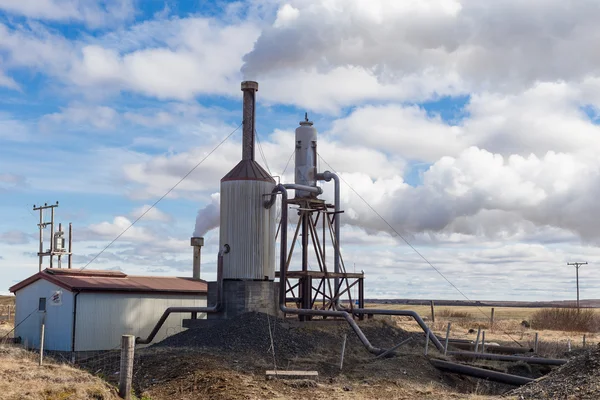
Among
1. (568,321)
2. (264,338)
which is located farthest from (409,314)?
(568,321)

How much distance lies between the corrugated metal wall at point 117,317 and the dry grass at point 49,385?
9.39 metres

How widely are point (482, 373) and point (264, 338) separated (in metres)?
8.40

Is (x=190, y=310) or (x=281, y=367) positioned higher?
(x=190, y=310)

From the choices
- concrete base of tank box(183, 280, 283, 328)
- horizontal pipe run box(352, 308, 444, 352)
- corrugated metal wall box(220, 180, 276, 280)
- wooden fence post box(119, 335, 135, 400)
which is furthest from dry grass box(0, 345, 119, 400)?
horizontal pipe run box(352, 308, 444, 352)

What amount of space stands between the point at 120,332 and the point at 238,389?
13.1 meters

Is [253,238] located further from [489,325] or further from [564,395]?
[489,325]

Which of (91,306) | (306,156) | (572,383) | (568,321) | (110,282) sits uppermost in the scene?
(306,156)

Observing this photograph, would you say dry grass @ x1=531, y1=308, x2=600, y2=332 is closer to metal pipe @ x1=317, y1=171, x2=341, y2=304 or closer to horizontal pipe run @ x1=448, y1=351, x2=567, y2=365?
metal pipe @ x1=317, y1=171, x2=341, y2=304

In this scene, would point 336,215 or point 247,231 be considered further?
point 336,215

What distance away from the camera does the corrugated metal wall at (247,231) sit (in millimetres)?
32719

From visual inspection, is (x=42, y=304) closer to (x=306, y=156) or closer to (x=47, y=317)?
(x=47, y=317)

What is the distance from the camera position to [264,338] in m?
27.7

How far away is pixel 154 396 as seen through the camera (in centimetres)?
2067

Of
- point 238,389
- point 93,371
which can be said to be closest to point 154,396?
point 238,389
